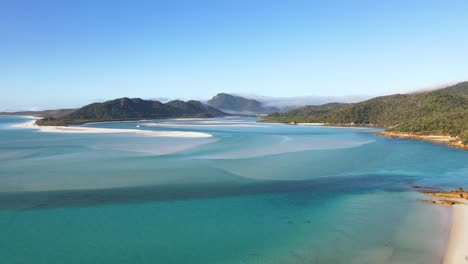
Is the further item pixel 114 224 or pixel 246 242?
pixel 114 224

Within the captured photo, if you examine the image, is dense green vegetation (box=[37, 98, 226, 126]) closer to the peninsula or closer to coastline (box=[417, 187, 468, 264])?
the peninsula

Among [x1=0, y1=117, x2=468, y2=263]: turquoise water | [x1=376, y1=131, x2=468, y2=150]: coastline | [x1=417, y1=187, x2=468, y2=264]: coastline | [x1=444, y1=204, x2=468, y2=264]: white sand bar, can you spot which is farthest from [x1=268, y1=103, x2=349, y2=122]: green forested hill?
[x1=444, y1=204, x2=468, y2=264]: white sand bar

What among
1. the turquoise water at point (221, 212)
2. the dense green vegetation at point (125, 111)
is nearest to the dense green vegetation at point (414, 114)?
the turquoise water at point (221, 212)

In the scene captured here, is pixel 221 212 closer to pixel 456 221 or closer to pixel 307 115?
pixel 456 221

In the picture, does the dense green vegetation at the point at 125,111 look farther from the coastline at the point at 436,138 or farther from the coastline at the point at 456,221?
the coastline at the point at 456,221

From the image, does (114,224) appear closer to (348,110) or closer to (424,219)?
(424,219)

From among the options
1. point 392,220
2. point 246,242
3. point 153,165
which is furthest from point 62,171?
point 392,220
